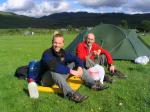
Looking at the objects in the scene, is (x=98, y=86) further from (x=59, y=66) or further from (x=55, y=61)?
(x=55, y=61)

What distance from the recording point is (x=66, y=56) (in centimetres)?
1018

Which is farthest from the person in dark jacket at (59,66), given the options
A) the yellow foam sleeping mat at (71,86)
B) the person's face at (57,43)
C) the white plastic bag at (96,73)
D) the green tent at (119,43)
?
the green tent at (119,43)

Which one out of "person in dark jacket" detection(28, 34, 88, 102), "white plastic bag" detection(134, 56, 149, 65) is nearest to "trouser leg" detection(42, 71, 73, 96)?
"person in dark jacket" detection(28, 34, 88, 102)

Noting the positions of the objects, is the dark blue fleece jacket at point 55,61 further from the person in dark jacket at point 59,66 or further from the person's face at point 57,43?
the person's face at point 57,43

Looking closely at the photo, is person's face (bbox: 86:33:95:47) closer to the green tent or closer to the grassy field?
the grassy field

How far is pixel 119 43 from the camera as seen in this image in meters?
16.5

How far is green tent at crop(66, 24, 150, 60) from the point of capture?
1635 cm

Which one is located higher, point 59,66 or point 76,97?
point 59,66

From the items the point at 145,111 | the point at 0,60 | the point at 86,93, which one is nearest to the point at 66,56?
the point at 86,93

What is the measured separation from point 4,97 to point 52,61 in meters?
1.58

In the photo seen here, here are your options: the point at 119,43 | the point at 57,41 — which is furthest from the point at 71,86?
the point at 119,43

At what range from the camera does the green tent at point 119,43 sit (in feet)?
53.6

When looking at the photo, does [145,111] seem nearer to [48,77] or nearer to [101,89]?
[101,89]

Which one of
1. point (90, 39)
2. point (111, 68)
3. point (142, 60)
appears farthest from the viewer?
point (142, 60)
